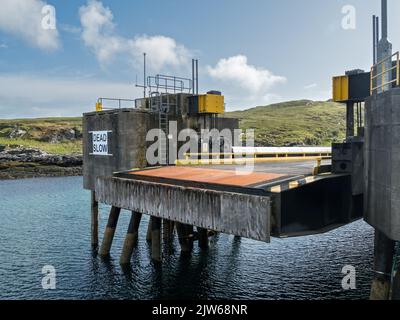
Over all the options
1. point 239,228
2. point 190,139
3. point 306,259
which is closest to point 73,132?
point 190,139

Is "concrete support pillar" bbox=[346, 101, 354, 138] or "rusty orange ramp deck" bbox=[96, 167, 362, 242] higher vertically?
"concrete support pillar" bbox=[346, 101, 354, 138]

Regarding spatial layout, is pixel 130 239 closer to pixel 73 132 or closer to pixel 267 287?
pixel 267 287

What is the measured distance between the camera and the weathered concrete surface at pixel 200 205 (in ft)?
44.0

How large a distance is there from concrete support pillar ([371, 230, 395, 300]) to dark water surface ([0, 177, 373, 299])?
20.2 ft

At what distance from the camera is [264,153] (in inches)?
1237

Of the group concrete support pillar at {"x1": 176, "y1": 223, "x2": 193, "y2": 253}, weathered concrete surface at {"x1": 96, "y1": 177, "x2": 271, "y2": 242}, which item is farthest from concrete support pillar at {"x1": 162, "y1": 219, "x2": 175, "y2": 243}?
weathered concrete surface at {"x1": 96, "y1": 177, "x2": 271, "y2": 242}

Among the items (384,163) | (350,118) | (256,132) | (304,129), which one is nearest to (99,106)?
(350,118)

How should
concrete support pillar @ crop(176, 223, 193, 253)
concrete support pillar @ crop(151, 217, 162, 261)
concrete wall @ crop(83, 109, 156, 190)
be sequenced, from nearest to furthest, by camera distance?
concrete support pillar @ crop(151, 217, 162, 261)
concrete wall @ crop(83, 109, 156, 190)
concrete support pillar @ crop(176, 223, 193, 253)

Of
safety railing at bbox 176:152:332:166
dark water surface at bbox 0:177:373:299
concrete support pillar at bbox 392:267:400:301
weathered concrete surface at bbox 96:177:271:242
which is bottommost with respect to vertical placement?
dark water surface at bbox 0:177:373:299

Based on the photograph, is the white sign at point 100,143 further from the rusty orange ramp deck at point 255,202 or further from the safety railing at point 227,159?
the rusty orange ramp deck at point 255,202

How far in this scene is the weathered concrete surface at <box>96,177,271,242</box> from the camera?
44.0 ft

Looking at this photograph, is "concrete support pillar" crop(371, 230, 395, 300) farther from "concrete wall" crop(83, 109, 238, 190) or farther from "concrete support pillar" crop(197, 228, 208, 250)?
"concrete wall" crop(83, 109, 238, 190)

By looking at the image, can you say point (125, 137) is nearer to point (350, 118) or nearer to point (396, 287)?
point (350, 118)

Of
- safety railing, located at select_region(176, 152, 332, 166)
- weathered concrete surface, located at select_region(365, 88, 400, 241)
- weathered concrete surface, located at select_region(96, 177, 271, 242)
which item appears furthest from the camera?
safety railing, located at select_region(176, 152, 332, 166)
